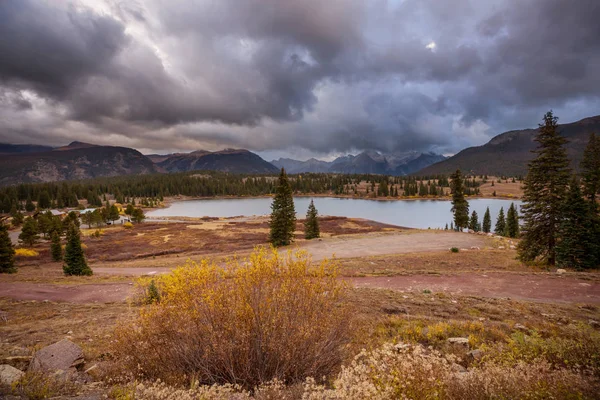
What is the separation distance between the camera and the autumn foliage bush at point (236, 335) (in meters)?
4.57

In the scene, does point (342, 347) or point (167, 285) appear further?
point (342, 347)

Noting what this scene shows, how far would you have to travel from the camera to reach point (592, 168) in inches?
1704

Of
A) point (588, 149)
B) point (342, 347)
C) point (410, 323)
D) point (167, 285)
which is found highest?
point (588, 149)

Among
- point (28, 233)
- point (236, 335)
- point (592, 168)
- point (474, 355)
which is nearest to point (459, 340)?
point (474, 355)

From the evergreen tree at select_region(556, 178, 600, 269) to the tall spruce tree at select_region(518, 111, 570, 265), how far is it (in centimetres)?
61

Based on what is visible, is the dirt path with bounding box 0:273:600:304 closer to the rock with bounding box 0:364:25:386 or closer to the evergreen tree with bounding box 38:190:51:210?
the rock with bounding box 0:364:25:386

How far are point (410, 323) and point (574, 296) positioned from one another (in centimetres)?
977

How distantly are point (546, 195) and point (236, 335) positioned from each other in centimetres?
2621

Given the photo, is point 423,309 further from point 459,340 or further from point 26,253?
point 26,253

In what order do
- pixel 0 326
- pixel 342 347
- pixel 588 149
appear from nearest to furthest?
pixel 342 347 → pixel 0 326 → pixel 588 149

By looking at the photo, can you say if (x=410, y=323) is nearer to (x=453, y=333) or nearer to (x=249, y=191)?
(x=453, y=333)

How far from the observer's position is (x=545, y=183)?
848 inches

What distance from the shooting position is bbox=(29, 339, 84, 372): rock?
15.9 feet

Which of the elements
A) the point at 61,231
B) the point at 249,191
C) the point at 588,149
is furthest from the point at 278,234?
the point at 249,191
